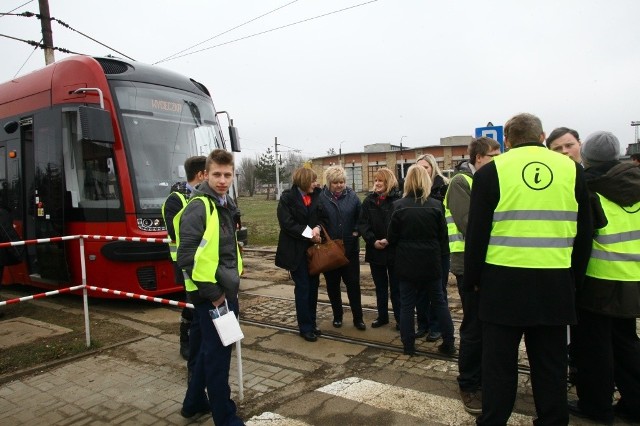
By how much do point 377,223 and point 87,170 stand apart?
4238 millimetres

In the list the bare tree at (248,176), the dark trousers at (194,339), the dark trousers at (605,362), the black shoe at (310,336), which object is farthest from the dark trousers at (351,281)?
the bare tree at (248,176)

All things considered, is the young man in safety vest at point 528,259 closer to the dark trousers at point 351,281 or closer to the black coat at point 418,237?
the black coat at point 418,237

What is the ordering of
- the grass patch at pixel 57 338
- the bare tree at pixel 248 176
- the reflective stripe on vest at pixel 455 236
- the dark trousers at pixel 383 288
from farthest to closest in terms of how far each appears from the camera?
the bare tree at pixel 248 176
the dark trousers at pixel 383 288
the grass patch at pixel 57 338
the reflective stripe on vest at pixel 455 236

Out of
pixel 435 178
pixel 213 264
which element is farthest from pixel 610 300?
pixel 213 264

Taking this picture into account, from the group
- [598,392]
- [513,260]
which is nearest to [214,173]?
[513,260]

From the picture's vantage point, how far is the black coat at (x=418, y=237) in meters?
4.53

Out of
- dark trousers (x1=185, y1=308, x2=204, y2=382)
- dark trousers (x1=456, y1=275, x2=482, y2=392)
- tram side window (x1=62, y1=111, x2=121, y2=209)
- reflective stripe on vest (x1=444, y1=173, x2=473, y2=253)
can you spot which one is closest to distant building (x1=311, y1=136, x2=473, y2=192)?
tram side window (x1=62, y1=111, x2=121, y2=209)

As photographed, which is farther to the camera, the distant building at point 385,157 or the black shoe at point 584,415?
the distant building at point 385,157

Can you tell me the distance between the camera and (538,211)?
8.63 ft

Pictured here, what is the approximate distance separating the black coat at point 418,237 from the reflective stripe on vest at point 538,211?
1832 millimetres

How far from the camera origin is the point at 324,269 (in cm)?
516

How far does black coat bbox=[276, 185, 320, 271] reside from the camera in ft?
17.0

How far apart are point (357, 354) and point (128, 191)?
3877 mm

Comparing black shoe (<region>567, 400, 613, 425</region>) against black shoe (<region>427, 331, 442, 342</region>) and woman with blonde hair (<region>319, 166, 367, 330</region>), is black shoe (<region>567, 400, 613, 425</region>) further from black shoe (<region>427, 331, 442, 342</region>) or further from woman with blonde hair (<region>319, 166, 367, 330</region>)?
woman with blonde hair (<region>319, 166, 367, 330</region>)
